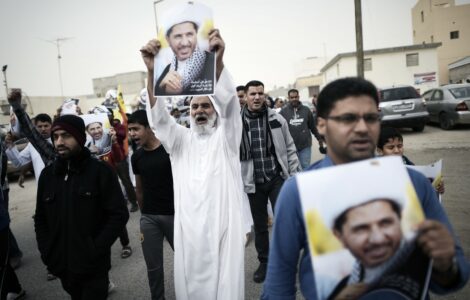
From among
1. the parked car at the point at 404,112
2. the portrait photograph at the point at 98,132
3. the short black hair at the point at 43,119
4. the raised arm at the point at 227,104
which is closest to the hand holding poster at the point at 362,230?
the raised arm at the point at 227,104

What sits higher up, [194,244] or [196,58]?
[196,58]

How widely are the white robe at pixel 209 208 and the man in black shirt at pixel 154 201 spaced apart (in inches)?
12.0

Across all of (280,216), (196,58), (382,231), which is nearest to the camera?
(382,231)

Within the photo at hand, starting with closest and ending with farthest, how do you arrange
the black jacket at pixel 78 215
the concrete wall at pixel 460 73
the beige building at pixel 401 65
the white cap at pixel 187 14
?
the white cap at pixel 187 14, the black jacket at pixel 78 215, the beige building at pixel 401 65, the concrete wall at pixel 460 73

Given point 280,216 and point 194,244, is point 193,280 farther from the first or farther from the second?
point 280,216

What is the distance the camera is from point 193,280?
306 cm

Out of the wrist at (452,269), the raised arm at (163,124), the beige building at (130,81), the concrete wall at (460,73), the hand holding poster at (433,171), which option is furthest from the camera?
the beige building at (130,81)

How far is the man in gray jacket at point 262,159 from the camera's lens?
4121 millimetres

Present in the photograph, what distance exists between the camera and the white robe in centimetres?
302

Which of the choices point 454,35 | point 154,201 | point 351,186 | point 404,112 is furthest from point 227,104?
point 454,35

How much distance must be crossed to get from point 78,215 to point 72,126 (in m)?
0.68

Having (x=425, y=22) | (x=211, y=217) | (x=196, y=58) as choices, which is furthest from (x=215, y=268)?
(x=425, y=22)

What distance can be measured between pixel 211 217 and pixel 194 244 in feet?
0.88

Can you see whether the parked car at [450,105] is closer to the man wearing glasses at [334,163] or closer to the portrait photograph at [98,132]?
the portrait photograph at [98,132]
